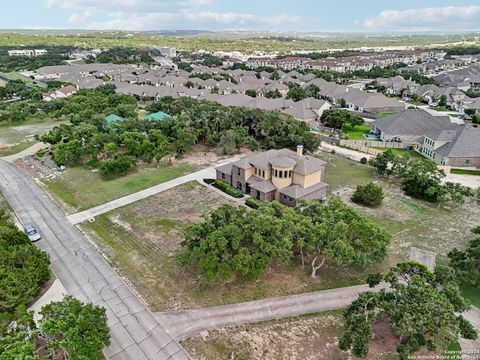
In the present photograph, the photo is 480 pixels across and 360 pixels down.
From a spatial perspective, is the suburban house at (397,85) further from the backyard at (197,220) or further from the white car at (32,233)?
the white car at (32,233)

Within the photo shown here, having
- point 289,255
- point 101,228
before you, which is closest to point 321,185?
point 289,255

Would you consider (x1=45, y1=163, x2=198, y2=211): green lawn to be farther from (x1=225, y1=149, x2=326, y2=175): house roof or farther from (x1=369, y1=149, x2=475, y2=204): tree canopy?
(x1=369, y1=149, x2=475, y2=204): tree canopy

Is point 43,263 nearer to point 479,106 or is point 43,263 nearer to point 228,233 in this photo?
point 228,233

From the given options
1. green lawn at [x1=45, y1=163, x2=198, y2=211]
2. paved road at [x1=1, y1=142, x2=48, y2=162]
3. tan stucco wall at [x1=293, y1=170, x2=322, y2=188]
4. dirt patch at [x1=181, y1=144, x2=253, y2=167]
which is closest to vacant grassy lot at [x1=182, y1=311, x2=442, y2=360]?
tan stucco wall at [x1=293, y1=170, x2=322, y2=188]

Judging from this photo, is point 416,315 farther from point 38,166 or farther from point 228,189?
point 38,166

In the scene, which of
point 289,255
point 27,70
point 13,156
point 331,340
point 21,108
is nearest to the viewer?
point 331,340

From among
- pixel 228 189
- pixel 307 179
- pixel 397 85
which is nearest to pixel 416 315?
pixel 307 179
